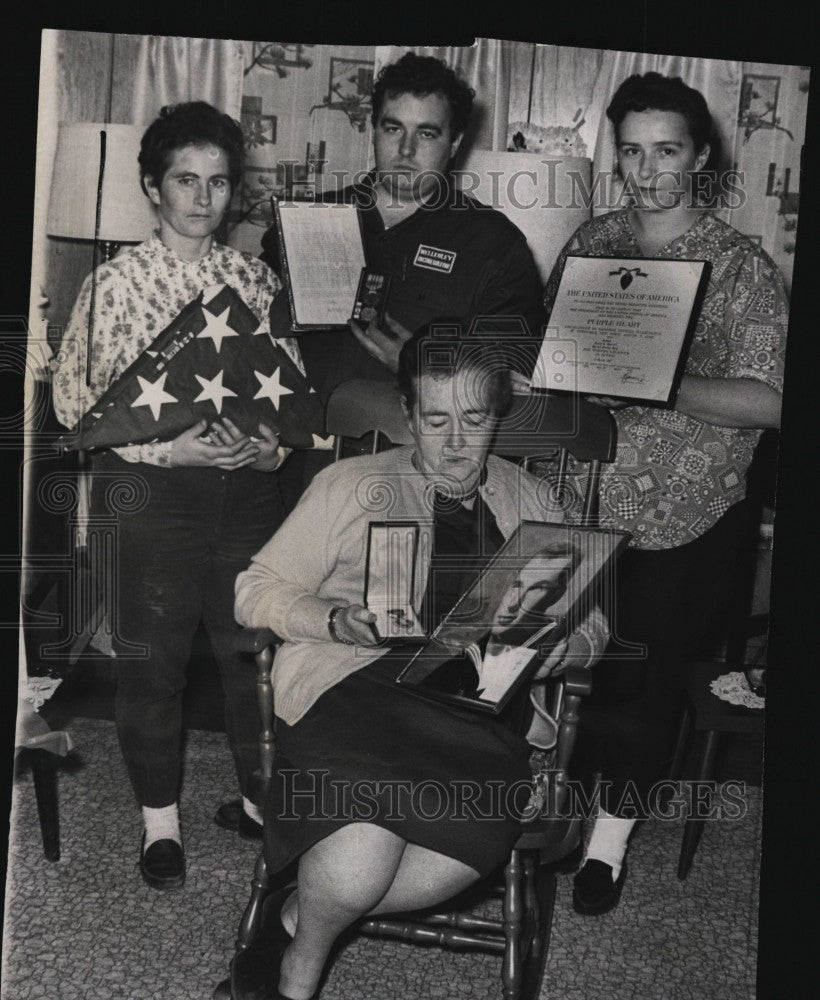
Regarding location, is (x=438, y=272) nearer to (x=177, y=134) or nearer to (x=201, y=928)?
(x=177, y=134)

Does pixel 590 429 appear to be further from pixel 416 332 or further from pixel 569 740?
pixel 569 740

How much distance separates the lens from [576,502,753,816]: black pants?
111 inches

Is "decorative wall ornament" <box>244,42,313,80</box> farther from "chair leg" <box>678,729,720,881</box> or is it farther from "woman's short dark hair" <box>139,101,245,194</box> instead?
"chair leg" <box>678,729,720,881</box>

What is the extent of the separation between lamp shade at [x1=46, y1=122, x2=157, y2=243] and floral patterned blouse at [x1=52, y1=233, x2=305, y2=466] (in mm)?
50

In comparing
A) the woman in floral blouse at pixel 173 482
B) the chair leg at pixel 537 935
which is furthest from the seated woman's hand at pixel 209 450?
the chair leg at pixel 537 935

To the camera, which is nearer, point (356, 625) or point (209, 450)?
point (356, 625)

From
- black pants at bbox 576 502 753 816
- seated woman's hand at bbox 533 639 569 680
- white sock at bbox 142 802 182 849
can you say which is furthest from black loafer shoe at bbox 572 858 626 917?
white sock at bbox 142 802 182 849

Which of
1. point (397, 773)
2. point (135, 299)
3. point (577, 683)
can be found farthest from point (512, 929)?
point (135, 299)

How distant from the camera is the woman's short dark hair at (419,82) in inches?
103

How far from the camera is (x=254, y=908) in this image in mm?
2688

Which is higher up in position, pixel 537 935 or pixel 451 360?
pixel 451 360

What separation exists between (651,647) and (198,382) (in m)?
1.15

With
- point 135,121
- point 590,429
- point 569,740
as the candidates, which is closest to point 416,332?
point 590,429

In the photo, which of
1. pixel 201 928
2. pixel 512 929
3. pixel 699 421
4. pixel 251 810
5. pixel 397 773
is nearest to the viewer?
pixel 397 773
